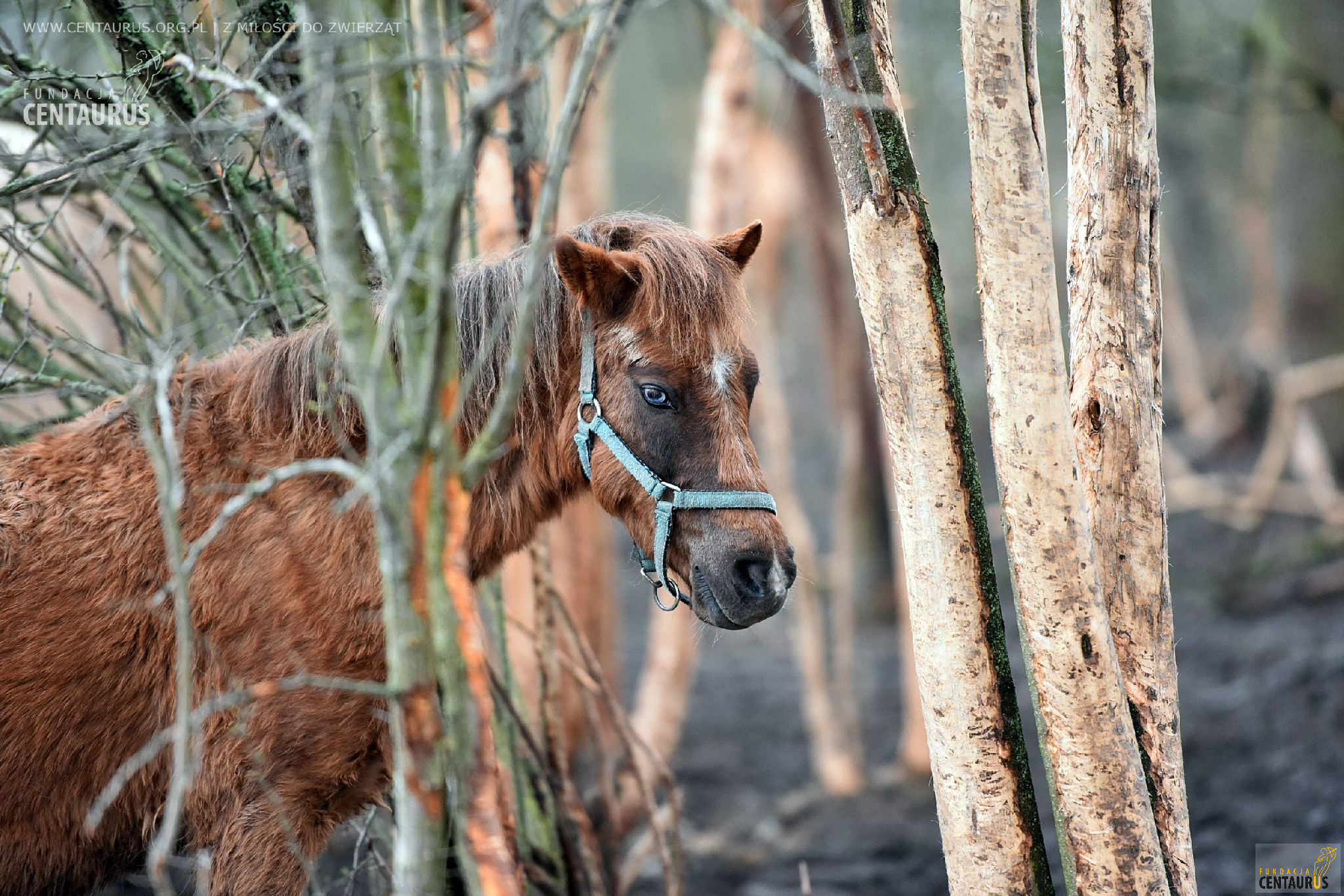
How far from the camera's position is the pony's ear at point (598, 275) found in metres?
2.59

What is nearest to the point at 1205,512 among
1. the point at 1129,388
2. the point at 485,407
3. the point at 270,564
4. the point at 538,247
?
the point at 1129,388

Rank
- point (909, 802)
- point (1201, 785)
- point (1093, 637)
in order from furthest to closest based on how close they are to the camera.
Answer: point (909, 802) → point (1201, 785) → point (1093, 637)

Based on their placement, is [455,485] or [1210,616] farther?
[1210,616]

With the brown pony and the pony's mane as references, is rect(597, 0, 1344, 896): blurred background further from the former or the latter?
the brown pony

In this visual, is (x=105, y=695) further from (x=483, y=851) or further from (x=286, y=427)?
(x=483, y=851)

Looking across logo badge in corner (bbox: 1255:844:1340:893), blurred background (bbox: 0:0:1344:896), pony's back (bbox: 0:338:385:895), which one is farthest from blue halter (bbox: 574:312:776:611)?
logo badge in corner (bbox: 1255:844:1340:893)

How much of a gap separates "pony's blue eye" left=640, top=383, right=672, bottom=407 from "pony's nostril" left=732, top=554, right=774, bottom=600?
48 cm

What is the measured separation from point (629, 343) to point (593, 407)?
21 centimetres

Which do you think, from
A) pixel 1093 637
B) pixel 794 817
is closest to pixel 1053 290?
pixel 1093 637

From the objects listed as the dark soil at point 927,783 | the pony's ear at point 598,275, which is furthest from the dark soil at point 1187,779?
the pony's ear at point 598,275

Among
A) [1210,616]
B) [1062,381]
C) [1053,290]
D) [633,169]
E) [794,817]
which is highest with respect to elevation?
[633,169]

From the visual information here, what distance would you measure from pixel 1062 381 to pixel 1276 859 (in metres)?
3.44

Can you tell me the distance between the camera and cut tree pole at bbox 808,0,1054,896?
8.16ft

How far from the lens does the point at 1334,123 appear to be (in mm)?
7535
